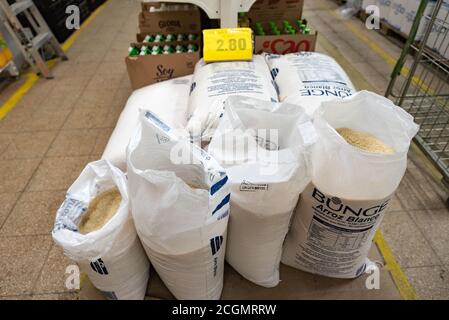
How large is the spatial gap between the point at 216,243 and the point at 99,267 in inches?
14.3

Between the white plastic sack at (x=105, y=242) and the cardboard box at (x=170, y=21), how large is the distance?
1.27 meters

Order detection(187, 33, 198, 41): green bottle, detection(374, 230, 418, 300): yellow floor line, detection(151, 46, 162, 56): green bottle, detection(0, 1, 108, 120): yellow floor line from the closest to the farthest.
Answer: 1. detection(374, 230, 418, 300): yellow floor line
2. detection(151, 46, 162, 56): green bottle
3. detection(187, 33, 198, 41): green bottle
4. detection(0, 1, 108, 120): yellow floor line

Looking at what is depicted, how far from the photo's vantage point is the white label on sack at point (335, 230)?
86 centimetres

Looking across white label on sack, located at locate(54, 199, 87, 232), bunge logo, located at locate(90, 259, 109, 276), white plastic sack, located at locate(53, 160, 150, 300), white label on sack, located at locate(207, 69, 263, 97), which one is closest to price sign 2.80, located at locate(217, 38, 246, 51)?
white label on sack, located at locate(207, 69, 263, 97)

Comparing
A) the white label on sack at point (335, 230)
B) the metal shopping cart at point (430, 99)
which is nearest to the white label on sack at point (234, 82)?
the white label on sack at point (335, 230)

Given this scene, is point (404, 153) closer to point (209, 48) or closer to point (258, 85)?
point (258, 85)

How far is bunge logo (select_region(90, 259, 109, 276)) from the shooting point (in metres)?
0.85

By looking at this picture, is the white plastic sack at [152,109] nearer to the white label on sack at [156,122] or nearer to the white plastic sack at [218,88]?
the white plastic sack at [218,88]

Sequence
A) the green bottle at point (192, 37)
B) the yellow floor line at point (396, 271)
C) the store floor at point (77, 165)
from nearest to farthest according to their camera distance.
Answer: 1. the yellow floor line at point (396, 271)
2. the store floor at point (77, 165)
3. the green bottle at point (192, 37)

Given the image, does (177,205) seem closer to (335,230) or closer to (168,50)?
(335,230)

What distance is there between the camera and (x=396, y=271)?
119 cm

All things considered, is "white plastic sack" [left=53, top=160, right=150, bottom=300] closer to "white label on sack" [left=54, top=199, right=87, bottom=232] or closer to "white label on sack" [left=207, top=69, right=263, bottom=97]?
"white label on sack" [left=54, top=199, right=87, bottom=232]

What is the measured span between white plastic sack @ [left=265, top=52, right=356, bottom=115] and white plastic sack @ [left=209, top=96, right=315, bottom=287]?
0.26 metres
